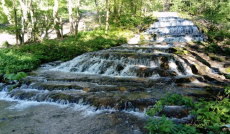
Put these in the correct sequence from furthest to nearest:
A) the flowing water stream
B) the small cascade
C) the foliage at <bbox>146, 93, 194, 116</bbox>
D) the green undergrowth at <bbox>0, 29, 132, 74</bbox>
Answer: the small cascade < the green undergrowth at <bbox>0, 29, 132, 74</bbox> < the flowing water stream < the foliage at <bbox>146, 93, 194, 116</bbox>

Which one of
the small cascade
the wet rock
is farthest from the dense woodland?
the small cascade

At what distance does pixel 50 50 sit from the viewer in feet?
41.1

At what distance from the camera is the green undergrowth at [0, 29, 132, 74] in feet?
31.7

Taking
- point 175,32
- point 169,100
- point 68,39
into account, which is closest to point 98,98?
point 169,100

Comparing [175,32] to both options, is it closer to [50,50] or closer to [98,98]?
[50,50]

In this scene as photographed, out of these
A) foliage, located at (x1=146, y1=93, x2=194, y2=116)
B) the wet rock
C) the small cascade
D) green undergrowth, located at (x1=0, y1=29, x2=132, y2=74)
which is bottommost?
the wet rock

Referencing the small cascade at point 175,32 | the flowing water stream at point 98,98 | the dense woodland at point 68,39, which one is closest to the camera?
the flowing water stream at point 98,98

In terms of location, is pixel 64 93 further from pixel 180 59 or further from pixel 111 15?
pixel 111 15

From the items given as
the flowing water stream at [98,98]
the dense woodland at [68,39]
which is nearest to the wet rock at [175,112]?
the flowing water stream at [98,98]

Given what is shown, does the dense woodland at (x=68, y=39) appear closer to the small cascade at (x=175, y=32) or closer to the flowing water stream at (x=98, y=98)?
the flowing water stream at (x=98, y=98)

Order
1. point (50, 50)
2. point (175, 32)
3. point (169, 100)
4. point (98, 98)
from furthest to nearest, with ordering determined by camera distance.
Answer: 1. point (175, 32)
2. point (50, 50)
3. point (98, 98)
4. point (169, 100)

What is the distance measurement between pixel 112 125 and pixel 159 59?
21.9ft

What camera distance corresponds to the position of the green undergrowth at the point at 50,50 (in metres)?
9.65

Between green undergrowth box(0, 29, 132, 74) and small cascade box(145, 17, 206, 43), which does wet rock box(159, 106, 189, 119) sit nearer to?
green undergrowth box(0, 29, 132, 74)
